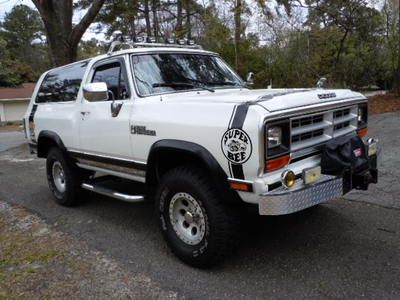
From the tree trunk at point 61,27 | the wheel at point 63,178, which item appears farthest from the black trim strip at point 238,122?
the tree trunk at point 61,27

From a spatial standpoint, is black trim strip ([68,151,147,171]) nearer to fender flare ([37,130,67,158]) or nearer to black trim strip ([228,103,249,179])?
fender flare ([37,130,67,158])

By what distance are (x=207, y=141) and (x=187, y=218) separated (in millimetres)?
834

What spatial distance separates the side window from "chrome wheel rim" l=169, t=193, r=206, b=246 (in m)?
1.40

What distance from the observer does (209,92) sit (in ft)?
14.5

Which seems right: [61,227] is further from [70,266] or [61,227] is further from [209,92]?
[209,92]

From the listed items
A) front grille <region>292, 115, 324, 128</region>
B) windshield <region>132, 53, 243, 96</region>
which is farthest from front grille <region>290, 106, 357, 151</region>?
windshield <region>132, 53, 243, 96</region>

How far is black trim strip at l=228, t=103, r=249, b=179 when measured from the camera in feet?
10.2

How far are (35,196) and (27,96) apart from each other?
1451 inches

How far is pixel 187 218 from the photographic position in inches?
146

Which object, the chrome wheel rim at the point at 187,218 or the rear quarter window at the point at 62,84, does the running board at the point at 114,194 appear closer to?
the chrome wheel rim at the point at 187,218

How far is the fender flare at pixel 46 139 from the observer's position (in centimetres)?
555

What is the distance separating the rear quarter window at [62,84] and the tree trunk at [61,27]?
6767mm

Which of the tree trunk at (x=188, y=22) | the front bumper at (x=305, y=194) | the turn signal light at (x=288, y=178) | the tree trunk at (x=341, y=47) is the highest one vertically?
the tree trunk at (x=188, y=22)

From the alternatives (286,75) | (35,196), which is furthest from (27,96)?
(35,196)
